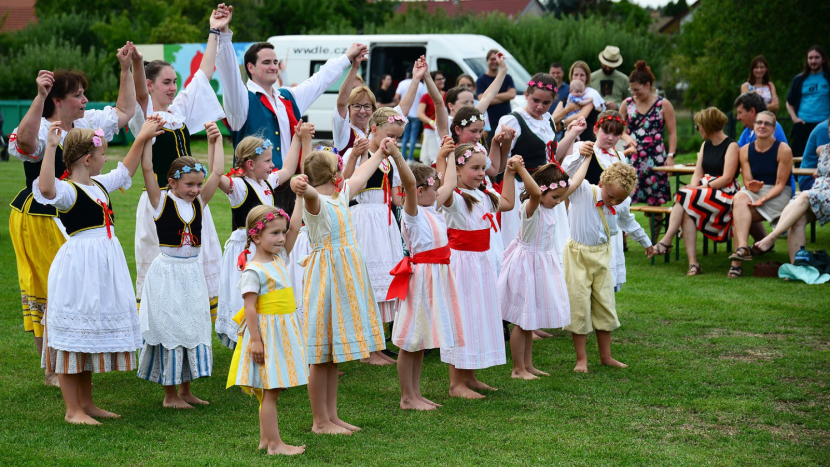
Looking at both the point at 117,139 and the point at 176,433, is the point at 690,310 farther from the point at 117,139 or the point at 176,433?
the point at 117,139

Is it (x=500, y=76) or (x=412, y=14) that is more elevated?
(x=412, y=14)

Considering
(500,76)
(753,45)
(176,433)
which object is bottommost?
(176,433)

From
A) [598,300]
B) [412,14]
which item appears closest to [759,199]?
[598,300]

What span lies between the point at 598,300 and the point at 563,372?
56 centimetres

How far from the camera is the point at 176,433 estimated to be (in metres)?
4.54

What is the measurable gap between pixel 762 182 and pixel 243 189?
6.05 metres

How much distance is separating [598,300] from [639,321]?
1.45 meters

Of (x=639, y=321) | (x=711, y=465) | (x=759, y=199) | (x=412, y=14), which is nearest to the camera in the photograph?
(x=711, y=465)

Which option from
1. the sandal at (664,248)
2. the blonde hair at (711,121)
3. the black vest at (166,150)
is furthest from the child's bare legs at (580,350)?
the blonde hair at (711,121)

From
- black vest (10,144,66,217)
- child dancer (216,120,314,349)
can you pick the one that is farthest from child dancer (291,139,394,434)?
black vest (10,144,66,217)

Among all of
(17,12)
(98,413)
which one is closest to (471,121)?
(98,413)

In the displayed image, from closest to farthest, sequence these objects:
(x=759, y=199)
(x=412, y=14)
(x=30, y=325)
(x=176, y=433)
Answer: (x=176, y=433) → (x=30, y=325) → (x=759, y=199) → (x=412, y=14)

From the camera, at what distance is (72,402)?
476 centimetres

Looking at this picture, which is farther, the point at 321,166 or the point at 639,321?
the point at 639,321
